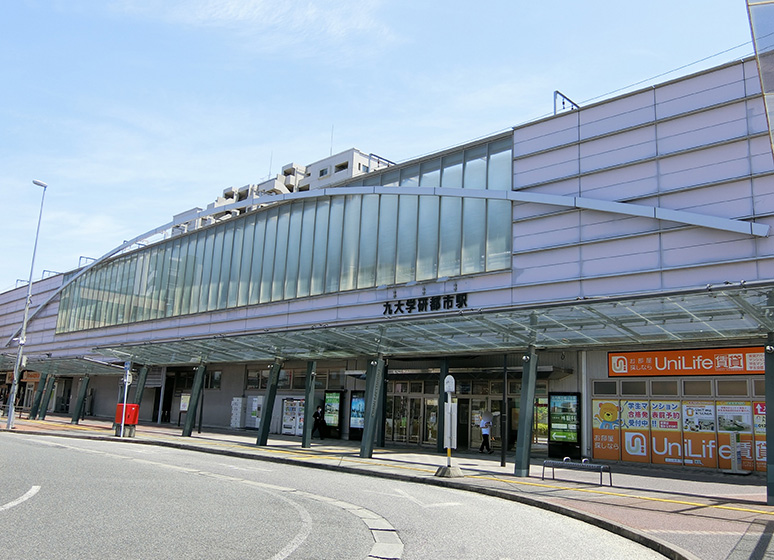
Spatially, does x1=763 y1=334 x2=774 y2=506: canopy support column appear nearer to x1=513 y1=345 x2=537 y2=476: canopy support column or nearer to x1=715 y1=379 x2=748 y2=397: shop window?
x1=513 y1=345 x2=537 y2=476: canopy support column

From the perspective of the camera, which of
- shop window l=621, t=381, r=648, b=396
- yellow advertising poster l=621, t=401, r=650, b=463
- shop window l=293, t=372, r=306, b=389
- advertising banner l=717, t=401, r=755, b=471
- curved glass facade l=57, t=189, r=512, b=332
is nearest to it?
advertising banner l=717, t=401, r=755, b=471

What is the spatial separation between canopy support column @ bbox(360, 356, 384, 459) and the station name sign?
4.87 m

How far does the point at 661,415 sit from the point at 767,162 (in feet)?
29.8

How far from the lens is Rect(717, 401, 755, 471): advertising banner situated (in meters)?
19.9

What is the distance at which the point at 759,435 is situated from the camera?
19828mm

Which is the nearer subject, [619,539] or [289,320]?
[619,539]

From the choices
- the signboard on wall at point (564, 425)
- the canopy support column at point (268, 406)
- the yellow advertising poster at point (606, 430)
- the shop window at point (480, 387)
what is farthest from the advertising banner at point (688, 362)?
the canopy support column at point (268, 406)

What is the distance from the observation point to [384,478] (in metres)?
16.0

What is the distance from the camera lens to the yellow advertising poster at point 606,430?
22.7 metres

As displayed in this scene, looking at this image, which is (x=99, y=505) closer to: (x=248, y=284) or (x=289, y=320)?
(x=289, y=320)

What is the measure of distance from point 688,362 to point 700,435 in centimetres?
245

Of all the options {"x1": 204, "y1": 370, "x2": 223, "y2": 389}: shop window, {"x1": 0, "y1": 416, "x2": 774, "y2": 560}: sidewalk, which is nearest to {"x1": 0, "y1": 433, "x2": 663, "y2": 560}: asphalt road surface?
{"x1": 0, "y1": 416, "x2": 774, "y2": 560}: sidewalk

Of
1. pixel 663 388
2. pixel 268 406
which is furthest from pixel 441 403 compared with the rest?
pixel 663 388

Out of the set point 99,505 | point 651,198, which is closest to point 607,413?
point 651,198
